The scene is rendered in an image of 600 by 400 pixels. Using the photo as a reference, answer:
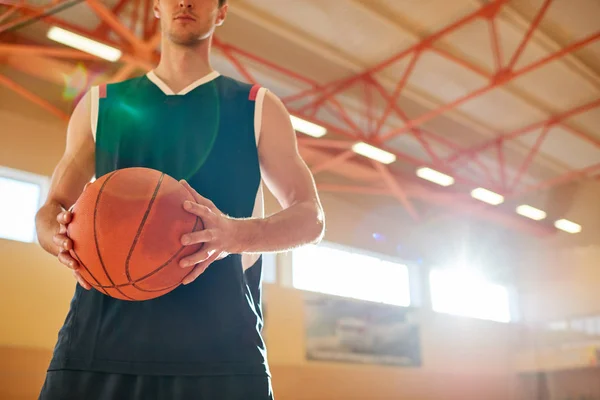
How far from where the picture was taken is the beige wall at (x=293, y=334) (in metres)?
5.80

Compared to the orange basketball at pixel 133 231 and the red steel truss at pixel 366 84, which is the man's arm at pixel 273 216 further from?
the red steel truss at pixel 366 84

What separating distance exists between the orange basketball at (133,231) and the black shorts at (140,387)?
204 mm

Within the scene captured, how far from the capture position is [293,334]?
7.97 meters

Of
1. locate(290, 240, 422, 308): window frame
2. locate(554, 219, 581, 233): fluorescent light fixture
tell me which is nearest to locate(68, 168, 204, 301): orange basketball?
locate(290, 240, 422, 308): window frame

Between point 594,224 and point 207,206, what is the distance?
1133 centimetres

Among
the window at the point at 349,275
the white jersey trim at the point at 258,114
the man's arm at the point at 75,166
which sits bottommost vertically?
the man's arm at the point at 75,166

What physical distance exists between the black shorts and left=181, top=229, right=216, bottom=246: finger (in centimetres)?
34

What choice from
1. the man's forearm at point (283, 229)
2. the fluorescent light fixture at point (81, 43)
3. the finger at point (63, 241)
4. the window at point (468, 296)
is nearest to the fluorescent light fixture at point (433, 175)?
the window at point (468, 296)

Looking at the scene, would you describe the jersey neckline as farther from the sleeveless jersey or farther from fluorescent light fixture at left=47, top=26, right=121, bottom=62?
fluorescent light fixture at left=47, top=26, right=121, bottom=62

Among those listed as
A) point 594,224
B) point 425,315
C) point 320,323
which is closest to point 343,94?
point 320,323

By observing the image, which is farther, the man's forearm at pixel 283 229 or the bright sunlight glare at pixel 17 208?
the bright sunlight glare at pixel 17 208

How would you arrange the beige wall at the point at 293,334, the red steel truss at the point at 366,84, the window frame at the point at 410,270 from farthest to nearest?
the window frame at the point at 410,270
the beige wall at the point at 293,334
the red steel truss at the point at 366,84

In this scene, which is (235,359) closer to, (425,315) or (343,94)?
(343,94)

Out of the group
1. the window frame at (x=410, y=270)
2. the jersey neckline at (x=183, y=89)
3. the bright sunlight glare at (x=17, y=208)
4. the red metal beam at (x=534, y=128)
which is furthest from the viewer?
the window frame at (x=410, y=270)
